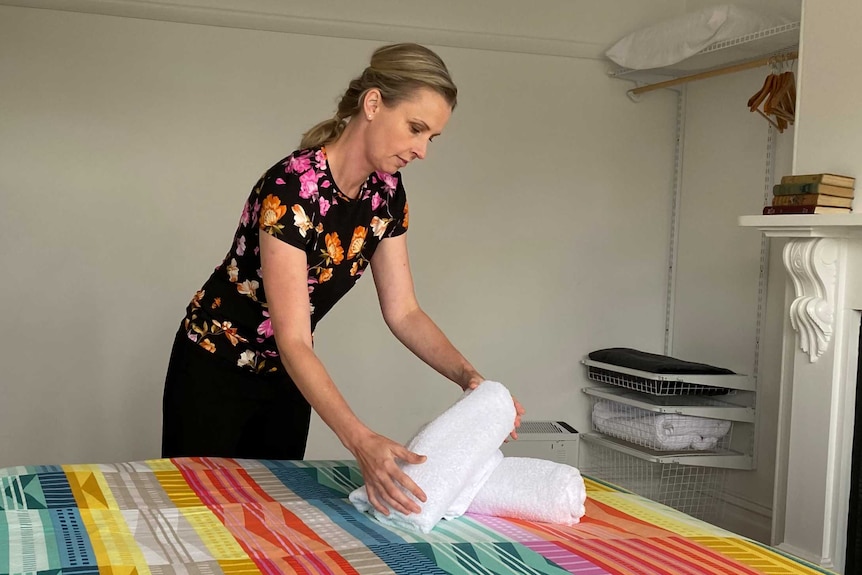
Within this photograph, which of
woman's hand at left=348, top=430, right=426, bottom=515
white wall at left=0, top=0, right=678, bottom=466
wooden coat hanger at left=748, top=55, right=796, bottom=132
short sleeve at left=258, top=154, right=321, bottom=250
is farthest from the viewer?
white wall at left=0, top=0, right=678, bottom=466

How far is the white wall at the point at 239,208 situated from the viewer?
2998mm

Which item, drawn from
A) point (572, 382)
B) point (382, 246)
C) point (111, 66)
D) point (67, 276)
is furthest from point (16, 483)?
point (572, 382)

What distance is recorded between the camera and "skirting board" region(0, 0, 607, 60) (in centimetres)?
298

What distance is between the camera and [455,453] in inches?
57.6

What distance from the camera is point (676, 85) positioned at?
12.0 ft

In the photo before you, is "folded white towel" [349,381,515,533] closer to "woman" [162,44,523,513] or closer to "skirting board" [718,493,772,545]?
"woman" [162,44,523,513]

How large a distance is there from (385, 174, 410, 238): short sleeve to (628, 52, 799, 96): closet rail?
1.60 metres

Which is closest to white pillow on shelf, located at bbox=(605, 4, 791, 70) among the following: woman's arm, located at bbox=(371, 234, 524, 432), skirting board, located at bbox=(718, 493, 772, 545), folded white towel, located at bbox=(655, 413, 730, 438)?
folded white towel, located at bbox=(655, 413, 730, 438)

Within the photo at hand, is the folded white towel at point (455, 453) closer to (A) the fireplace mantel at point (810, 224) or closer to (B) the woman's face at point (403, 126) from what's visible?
(B) the woman's face at point (403, 126)

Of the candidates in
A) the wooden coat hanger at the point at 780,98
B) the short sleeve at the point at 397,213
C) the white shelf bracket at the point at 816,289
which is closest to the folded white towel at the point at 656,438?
the white shelf bracket at the point at 816,289

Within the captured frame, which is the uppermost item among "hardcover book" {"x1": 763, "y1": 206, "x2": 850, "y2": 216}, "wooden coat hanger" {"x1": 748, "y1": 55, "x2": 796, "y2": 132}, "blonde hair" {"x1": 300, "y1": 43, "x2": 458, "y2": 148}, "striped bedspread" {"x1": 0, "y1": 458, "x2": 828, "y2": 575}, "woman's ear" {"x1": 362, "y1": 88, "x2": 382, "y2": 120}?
"wooden coat hanger" {"x1": 748, "y1": 55, "x2": 796, "y2": 132}

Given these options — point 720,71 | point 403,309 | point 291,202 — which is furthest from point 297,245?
point 720,71

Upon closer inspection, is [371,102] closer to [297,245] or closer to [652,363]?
[297,245]

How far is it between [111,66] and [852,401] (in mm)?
A: 2416
